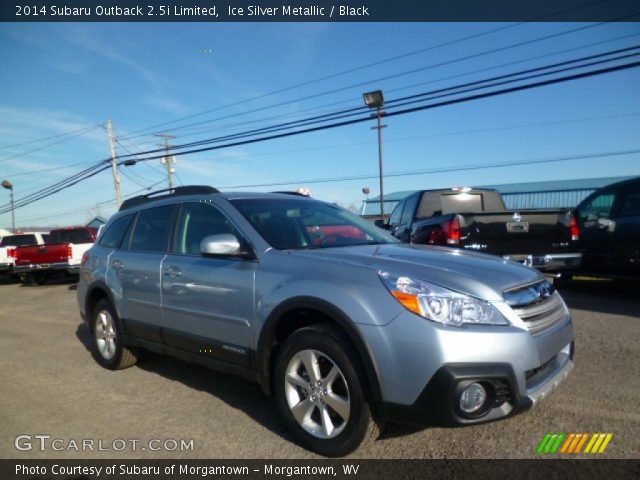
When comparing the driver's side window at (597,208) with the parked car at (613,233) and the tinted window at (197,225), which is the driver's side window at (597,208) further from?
the tinted window at (197,225)

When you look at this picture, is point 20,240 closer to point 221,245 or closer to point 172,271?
point 172,271

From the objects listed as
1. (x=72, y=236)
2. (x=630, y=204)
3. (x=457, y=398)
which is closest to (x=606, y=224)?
(x=630, y=204)

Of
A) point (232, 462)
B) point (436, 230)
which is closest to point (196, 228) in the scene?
point (232, 462)

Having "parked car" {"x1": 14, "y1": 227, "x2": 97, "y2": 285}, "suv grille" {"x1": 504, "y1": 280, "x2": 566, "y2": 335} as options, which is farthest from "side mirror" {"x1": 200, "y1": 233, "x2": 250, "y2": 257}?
"parked car" {"x1": 14, "y1": 227, "x2": 97, "y2": 285}

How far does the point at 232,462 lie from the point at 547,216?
6353 millimetres

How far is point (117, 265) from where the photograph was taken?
4855 millimetres

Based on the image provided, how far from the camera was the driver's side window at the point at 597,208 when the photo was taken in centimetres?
747

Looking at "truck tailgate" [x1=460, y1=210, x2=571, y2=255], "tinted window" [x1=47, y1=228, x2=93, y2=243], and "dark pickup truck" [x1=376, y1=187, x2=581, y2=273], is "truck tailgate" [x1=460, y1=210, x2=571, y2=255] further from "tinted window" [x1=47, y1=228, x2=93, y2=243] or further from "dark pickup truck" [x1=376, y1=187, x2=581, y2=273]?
"tinted window" [x1=47, y1=228, x2=93, y2=243]

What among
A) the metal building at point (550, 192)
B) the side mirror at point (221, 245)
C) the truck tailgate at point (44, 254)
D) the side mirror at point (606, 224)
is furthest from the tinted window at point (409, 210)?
the metal building at point (550, 192)

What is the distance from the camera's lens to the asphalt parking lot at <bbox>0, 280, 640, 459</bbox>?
303 centimetres

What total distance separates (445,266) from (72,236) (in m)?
16.4

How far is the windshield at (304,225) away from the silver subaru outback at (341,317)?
0.06 feet

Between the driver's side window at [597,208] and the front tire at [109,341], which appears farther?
the driver's side window at [597,208]

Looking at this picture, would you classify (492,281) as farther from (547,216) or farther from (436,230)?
(547,216)
